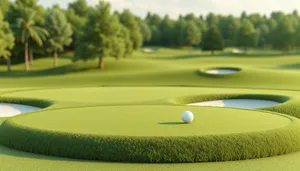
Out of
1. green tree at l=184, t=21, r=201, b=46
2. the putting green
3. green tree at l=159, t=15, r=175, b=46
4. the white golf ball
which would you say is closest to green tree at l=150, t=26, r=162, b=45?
green tree at l=159, t=15, r=175, b=46

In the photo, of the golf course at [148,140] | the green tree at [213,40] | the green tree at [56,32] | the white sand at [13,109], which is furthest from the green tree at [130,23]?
the golf course at [148,140]

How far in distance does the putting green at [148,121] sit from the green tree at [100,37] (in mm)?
41858

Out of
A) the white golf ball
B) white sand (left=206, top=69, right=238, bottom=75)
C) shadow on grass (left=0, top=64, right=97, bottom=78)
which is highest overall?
the white golf ball

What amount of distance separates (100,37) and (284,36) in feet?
183

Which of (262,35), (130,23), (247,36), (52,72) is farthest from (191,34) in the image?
(52,72)

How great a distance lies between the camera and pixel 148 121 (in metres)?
16.7

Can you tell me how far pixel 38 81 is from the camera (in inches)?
2253

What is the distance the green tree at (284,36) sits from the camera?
100 meters

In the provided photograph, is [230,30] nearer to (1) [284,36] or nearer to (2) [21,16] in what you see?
(1) [284,36]

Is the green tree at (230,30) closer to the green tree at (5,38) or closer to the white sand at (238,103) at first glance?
the green tree at (5,38)

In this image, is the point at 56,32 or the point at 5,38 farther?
the point at 56,32

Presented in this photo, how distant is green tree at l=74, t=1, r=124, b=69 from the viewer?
204 feet

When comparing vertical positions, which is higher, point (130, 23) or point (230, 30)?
point (130, 23)

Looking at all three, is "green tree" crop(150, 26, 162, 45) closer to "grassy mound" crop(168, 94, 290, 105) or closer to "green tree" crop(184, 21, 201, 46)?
"green tree" crop(184, 21, 201, 46)
